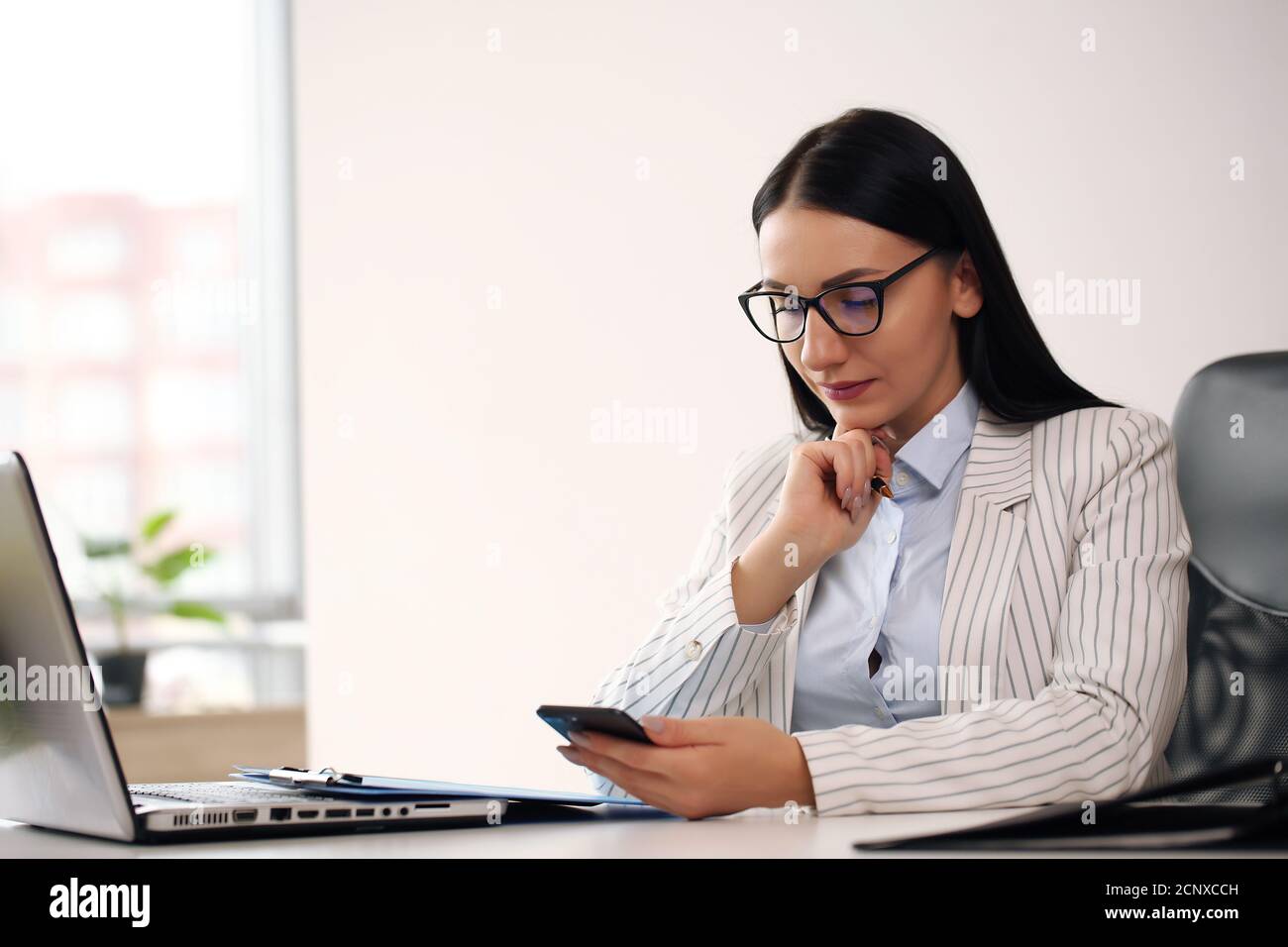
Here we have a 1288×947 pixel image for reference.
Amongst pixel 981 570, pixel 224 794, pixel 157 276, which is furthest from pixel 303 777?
pixel 157 276

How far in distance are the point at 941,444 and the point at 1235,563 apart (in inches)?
14.7

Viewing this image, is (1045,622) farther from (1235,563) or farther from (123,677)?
(123,677)

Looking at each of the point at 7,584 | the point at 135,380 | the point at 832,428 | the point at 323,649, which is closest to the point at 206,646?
the point at 323,649

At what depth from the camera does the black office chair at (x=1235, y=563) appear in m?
1.38

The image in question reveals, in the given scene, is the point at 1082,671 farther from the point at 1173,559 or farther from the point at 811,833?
the point at 811,833

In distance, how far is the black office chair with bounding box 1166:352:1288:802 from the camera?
1.38 m

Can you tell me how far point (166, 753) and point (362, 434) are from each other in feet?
2.87

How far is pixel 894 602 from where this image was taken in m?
1.40

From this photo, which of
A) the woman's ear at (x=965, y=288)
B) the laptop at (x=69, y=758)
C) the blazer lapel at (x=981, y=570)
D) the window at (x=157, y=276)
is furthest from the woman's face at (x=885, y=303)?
the window at (x=157, y=276)

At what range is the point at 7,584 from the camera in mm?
754

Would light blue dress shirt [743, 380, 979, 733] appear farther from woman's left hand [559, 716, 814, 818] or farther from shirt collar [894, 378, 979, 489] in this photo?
woman's left hand [559, 716, 814, 818]

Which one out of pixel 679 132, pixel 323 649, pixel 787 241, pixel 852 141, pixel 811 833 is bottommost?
pixel 323 649

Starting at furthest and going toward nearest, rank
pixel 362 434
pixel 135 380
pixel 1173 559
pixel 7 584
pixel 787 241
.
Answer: pixel 135 380 → pixel 362 434 → pixel 787 241 → pixel 1173 559 → pixel 7 584

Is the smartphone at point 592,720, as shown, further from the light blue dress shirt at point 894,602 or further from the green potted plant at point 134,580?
the green potted plant at point 134,580
